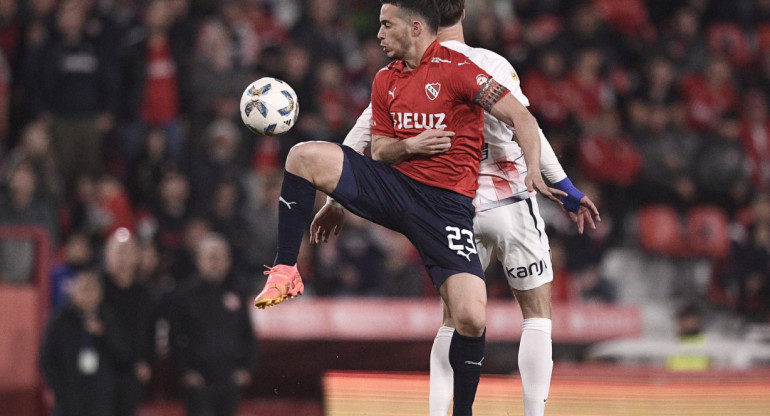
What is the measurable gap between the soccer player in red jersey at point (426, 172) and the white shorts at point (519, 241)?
29cm

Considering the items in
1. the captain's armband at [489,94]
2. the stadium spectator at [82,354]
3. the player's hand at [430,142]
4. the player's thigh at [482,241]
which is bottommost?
the stadium spectator at [82,354]

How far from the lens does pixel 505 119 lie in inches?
207

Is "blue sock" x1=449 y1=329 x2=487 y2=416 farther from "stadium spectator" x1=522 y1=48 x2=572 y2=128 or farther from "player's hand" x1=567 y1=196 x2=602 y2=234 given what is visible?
"stadium spectator" x1=522 y1=48 x2=572 y2=128

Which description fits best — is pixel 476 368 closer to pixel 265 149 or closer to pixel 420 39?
pixel 420 39

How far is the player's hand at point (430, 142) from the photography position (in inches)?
210

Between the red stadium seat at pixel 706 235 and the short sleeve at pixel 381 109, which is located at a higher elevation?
the short sleeve at pixel 381 109

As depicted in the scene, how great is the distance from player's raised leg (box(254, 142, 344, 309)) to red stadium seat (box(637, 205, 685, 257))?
27.8 feet

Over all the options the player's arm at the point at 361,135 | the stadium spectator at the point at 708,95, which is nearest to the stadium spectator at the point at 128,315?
the player's arm at the point at 361,135

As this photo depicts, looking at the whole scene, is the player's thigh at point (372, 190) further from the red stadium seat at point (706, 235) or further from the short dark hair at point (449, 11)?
the red stadium seat at point (706, 235)

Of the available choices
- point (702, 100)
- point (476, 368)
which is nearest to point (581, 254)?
point (702, 100)

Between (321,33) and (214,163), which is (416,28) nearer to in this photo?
(214,163)

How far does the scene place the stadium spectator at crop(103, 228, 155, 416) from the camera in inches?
390

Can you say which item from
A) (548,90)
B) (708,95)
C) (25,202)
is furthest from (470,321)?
(708,95)

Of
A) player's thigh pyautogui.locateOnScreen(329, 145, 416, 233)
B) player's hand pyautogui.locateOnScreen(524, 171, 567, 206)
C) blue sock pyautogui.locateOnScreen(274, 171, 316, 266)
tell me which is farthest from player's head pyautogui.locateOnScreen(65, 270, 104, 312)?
player's hand pyautogui.locateOnScreen(524, 171, 567, 206)
